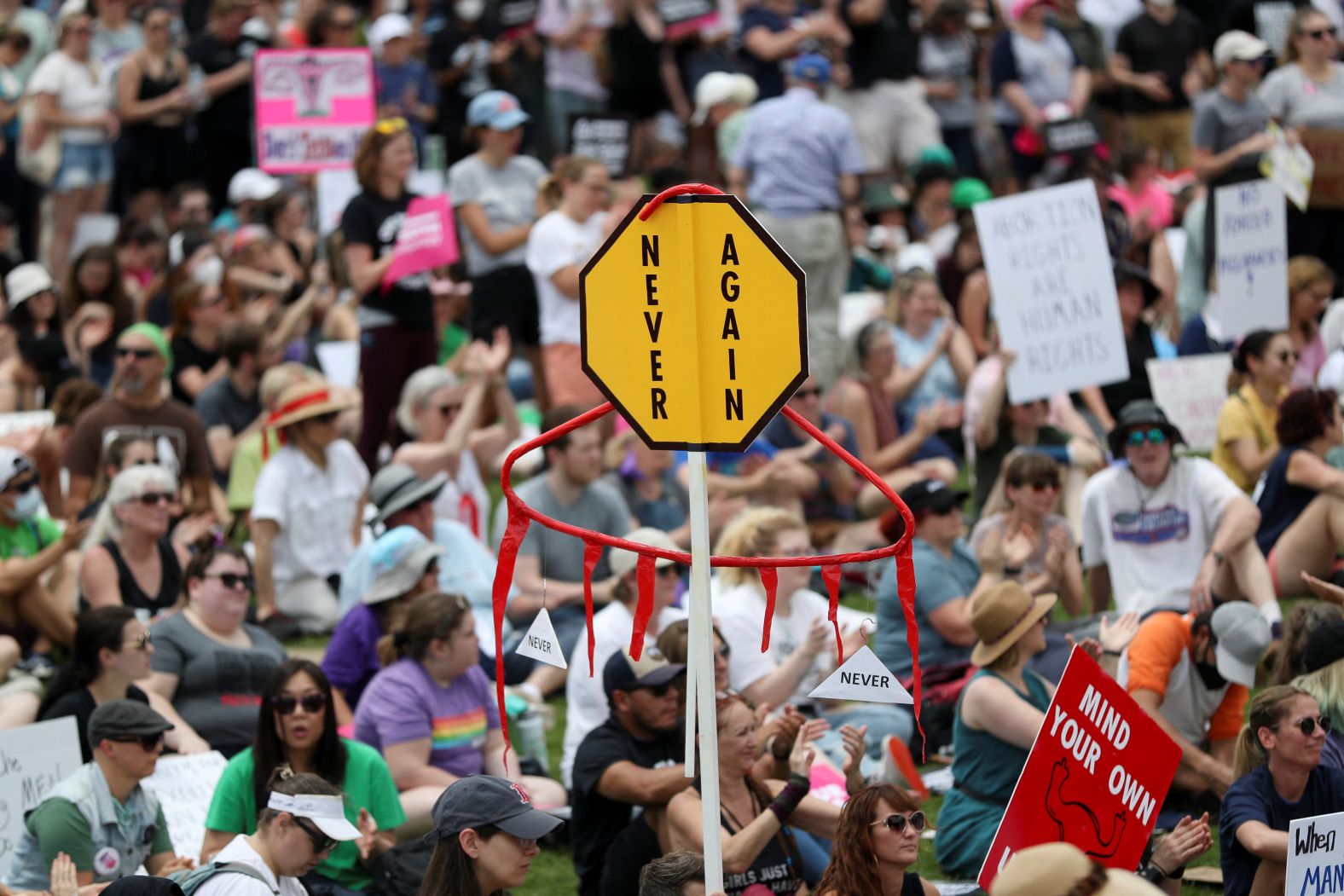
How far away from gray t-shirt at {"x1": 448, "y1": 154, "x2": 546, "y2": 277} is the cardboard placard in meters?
3.24

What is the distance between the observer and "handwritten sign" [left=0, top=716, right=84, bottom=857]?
6863 millimetres

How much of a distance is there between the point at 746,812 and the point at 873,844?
2.94 feet

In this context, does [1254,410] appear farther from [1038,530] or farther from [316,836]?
[316,836]

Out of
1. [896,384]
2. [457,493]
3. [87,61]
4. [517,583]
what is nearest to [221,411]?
[457,493]

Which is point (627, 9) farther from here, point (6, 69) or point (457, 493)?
point (457, 493)

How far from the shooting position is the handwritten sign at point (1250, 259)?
1188 cm

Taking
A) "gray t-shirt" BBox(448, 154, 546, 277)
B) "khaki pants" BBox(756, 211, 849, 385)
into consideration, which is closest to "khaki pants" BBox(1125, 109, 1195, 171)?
"khaki pants" BBox(756, 211, 849, 385)

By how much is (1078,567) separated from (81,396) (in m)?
5.34

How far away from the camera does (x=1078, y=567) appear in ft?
32.2

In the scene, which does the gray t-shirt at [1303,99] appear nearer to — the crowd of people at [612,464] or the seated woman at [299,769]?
the crowd of people at [612,464]

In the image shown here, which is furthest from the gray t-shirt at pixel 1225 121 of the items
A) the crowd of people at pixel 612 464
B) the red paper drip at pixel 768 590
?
the red paper drip at pixel 768 590

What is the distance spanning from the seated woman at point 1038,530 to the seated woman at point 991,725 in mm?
1846

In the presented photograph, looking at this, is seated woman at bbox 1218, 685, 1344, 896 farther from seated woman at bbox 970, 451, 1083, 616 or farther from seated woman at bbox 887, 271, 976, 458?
seated woman at bbox 887, 271, 976, 458

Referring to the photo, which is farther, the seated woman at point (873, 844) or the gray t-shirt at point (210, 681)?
the gray t-shirt at point (210, 681)
